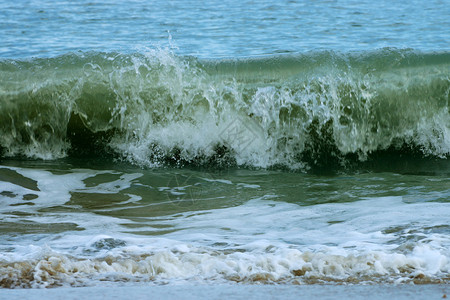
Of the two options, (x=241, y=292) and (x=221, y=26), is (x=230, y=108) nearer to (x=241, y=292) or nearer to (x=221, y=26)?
(x=241, y=292)

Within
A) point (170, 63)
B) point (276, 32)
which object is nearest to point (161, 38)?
point (276, 32)

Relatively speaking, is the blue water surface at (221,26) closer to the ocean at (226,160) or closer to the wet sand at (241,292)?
the ocean at (226,160)

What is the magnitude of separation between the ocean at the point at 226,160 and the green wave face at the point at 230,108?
0.05 feet

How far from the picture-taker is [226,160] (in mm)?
5547

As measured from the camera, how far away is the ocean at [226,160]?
2.97m

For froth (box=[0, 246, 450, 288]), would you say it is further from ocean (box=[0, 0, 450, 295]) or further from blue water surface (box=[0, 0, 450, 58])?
blue water surface (box=[0, 0, 450, 58])

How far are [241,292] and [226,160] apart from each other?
305cm

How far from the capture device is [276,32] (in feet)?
30.2

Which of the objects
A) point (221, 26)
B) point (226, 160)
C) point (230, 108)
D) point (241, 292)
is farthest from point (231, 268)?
point (221, 26)

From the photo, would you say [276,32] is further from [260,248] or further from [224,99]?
[260,248]

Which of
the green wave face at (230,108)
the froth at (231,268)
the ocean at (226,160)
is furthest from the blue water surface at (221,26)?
the froth at (231,268)

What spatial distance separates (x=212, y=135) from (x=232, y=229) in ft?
7.07

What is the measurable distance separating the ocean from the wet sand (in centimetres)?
9

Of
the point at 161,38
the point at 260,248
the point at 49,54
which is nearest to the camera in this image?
the point at 260,248
